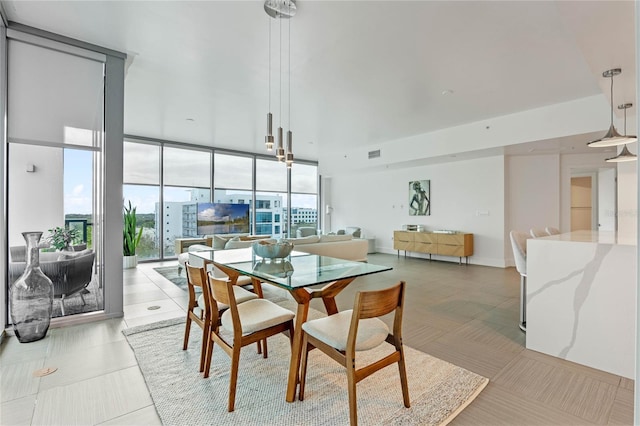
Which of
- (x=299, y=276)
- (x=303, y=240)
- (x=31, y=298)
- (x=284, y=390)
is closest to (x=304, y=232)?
(x=303, y=240)

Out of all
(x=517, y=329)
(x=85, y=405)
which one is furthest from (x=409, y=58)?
(x=85, y=405)

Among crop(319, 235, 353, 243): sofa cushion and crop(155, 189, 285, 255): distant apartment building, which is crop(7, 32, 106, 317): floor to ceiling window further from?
crop(155, 189, 285, 255): distant apartment building

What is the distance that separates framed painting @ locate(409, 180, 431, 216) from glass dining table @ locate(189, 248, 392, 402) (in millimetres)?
5636

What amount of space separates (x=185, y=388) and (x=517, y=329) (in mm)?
3098

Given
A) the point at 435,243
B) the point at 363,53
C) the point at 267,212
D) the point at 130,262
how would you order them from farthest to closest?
the point at 267,212, the point at 435,243, the point at 130,262, the point at 363,53

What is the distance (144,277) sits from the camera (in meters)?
5.40

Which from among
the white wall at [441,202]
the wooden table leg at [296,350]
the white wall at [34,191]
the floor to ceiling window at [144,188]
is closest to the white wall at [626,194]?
the white wall at [441,202]

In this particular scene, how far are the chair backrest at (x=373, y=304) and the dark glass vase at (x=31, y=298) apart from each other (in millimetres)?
2935

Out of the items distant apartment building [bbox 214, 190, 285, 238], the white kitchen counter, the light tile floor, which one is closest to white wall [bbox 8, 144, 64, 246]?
the light tile floor

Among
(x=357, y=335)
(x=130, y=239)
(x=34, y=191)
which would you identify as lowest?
(x=357, y=335)

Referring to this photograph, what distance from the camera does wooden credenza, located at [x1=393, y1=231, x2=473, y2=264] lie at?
21.7ft

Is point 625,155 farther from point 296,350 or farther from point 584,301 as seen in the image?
point 296,350

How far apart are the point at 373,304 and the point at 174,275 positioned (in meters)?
5.07

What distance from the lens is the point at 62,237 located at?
3.06 metres
